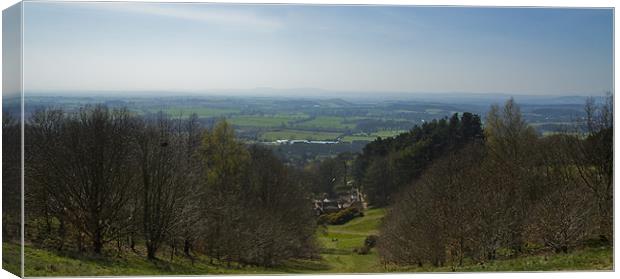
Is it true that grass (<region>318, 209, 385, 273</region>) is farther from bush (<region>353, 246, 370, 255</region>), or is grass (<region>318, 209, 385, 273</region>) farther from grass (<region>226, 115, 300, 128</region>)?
grass (<region>226, 115, 300, 128</region>)

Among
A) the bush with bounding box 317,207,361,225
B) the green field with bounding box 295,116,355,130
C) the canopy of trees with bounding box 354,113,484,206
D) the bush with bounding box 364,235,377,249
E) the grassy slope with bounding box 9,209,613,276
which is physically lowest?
the grassy slope with bounding box 9,209,613,276

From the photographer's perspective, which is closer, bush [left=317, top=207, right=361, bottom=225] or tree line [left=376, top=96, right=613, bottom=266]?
tree line [left=376, top=96, right=613, bottom=266]

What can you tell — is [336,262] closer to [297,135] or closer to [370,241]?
[370,241]

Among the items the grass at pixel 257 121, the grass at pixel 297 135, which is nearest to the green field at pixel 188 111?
the grass at pixel 257 121

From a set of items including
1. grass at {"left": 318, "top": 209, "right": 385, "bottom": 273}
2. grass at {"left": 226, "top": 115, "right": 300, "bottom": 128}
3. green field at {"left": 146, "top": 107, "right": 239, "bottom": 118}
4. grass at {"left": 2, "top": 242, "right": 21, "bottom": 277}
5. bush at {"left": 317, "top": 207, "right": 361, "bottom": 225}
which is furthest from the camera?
bush at {"left": 317, "top": 207, "right": 361, "bottom": 225}

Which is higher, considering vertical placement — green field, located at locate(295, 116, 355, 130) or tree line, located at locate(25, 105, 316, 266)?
green field, located at locate(295, 116, 355, 130)

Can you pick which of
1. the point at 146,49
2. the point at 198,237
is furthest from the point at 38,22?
the point at 198,237

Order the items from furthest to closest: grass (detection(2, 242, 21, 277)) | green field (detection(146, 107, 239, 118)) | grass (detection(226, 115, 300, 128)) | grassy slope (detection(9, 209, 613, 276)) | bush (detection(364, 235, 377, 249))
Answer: bush (detection(364, 235, 377, 249)), grass (detection(226, 115, 300, 128)), green field (detection(146, 107, 239, 118)), grassy slope (detection(9, 209, 613, 276)), grass (detection(2, 242, 21, 277))

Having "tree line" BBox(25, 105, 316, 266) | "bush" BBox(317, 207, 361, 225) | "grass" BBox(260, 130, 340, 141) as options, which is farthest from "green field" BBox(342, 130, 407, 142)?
"bush" BBox(317, 207, 361, 225)
